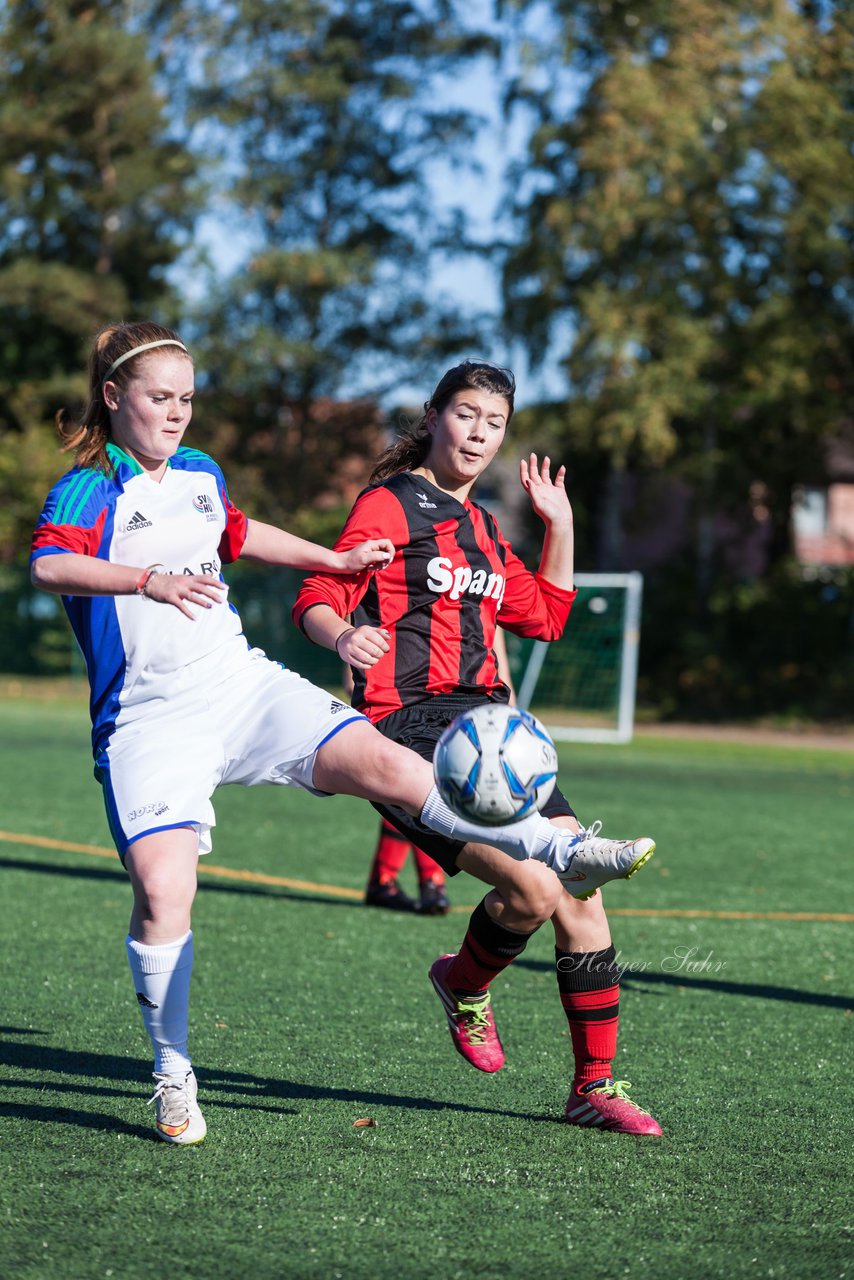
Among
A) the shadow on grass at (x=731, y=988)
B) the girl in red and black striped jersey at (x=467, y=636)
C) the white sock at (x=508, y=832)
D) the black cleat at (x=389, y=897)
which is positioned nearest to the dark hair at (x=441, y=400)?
the girl in red and black striped jersey at (x=467, y=636)

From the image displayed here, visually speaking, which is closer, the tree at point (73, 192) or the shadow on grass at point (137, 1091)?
the shadow on grass at point (137, 1091)

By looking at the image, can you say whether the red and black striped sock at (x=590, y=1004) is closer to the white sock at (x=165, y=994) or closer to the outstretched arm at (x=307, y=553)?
the white sock at (x=165, y=994)

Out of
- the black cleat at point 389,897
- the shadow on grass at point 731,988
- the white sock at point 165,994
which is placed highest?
the white sock at point 165,994

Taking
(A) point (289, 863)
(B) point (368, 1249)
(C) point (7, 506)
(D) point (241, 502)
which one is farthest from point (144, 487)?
(C) point (7, 506)

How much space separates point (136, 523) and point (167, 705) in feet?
1.53

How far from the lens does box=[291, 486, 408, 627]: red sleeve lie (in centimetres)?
421

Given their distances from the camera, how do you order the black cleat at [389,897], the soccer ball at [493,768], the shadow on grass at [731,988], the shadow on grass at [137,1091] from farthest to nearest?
1. the black cleat at [389,897]
2. the shadow on grass at [731,988]
3. the shadow on grass at [137,1091]
4. the soccer ball at [493,768]

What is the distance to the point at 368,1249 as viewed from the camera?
302 cm

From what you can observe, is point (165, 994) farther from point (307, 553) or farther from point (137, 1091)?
point (307, 553)

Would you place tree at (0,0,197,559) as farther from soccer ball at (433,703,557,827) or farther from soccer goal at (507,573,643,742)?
soccer ball at (433,703,557,827)

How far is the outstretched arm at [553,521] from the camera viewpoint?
4477mm

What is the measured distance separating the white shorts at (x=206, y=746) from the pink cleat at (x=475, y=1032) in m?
0.77

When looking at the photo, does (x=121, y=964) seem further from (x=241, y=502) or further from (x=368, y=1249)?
(x=241, y=502)

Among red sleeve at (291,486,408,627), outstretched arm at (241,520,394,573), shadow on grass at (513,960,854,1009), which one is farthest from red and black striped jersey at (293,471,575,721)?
shadow on grass at (513,960,854,1009)
